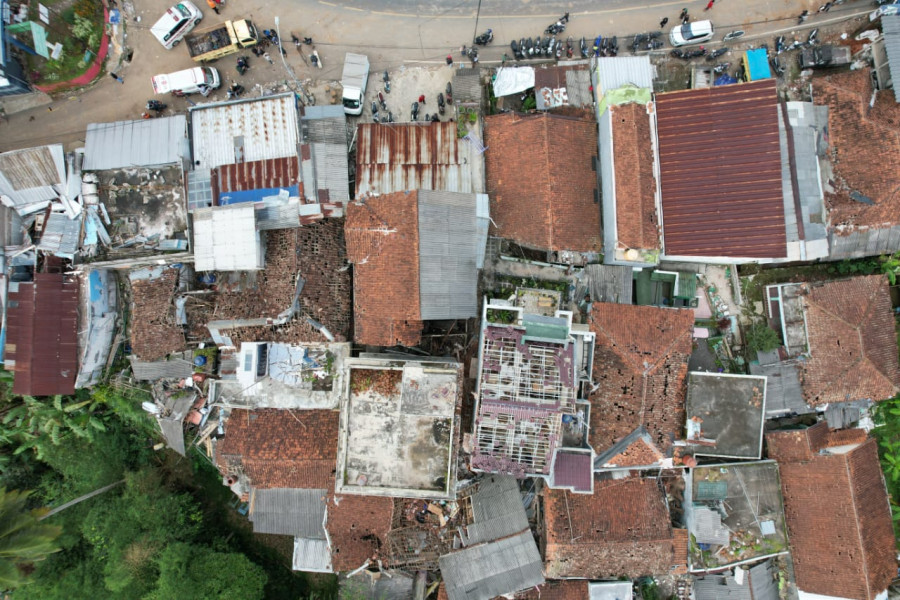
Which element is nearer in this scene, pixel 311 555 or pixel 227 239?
pixel 227 239

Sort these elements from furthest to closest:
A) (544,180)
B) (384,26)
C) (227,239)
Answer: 1. (384,26)
2. (544,180)
3. (227,239)

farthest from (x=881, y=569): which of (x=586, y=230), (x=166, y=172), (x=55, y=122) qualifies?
(x=55, y=122)

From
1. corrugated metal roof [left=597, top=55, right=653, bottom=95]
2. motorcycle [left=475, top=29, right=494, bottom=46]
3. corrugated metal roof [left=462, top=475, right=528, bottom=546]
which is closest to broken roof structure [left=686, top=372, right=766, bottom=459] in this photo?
corrugated metal roof [left=462, top=475, right=528, bottom=546]

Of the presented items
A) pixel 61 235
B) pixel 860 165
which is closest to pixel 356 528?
pixel 61 235

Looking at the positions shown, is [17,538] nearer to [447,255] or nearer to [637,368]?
[447,255]

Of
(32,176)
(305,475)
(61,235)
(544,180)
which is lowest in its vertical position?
(305,475)

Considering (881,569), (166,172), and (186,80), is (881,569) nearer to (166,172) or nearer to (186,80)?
(166,172)

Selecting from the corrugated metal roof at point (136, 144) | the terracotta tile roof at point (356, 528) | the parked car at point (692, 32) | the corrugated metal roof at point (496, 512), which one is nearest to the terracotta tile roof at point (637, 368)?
the corrugated metal roof at point (496, 512)

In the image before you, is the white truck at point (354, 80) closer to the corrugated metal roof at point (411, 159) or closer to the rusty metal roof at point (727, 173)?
the corrugated metal roof at point (411, 159)

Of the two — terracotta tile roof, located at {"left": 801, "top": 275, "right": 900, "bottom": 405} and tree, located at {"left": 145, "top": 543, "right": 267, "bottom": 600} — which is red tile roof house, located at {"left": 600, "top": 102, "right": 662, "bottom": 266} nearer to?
terracotta tile roof, located at {"left": 801, "top": 275, "right": 900, "bottom": 405}
